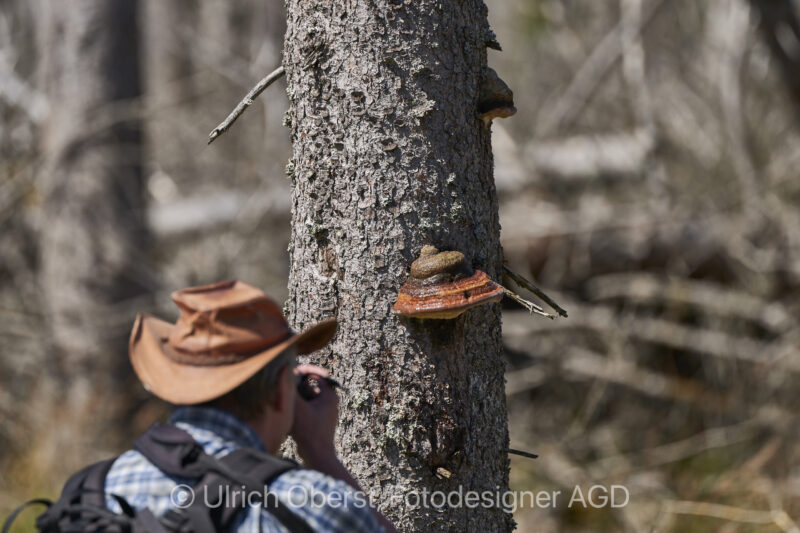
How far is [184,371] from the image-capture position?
5.16ft

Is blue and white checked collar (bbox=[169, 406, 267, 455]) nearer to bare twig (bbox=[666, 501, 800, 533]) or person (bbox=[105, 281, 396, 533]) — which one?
person (bbox=[105, 281, 396, 533])

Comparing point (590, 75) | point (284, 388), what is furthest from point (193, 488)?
point (590, 75)

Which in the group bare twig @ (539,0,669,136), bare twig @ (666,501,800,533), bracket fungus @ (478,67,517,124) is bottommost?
bare twig @ (666,501,800,533)

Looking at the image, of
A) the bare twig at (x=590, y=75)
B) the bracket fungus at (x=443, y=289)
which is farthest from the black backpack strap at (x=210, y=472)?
the bare twig at (x=590, y=75)

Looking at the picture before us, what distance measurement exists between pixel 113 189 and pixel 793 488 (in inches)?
257

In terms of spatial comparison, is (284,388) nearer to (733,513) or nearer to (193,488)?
(193,488)

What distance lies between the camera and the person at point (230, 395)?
149 cm

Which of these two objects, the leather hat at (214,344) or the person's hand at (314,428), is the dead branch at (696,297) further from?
the leather hat at (214,344)

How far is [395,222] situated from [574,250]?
498 cm

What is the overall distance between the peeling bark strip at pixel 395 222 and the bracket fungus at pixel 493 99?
0.03 meters

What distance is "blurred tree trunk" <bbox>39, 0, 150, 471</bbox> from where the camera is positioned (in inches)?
294

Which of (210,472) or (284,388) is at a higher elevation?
(284,388)

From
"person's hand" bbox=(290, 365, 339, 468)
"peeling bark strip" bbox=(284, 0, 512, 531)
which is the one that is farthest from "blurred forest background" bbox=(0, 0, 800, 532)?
"person's hand" bbox=(290, 365, 339, 468)

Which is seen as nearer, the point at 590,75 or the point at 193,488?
the point at 193,488
